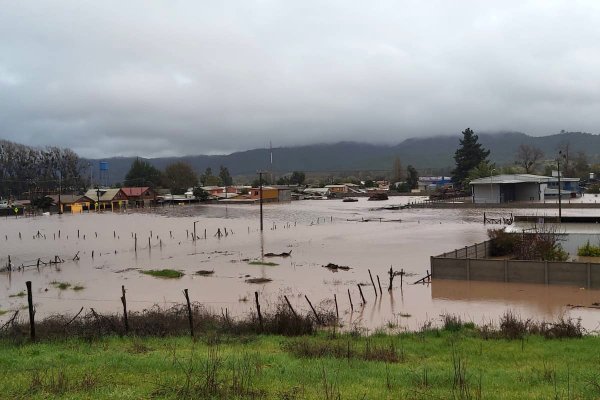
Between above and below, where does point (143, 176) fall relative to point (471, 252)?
above

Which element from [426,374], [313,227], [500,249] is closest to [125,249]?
[313,227]

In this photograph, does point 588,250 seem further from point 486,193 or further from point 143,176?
point 143,176

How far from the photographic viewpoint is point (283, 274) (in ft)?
112

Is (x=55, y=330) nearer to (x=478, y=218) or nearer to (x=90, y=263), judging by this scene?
(x=90, y=263)

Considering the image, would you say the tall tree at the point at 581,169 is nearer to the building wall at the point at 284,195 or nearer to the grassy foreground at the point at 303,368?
the building wall at the point at 284,195

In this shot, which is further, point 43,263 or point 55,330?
point 43,263

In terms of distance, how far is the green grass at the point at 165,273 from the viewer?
3422 cm

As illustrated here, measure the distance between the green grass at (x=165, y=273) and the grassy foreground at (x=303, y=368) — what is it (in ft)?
60.8

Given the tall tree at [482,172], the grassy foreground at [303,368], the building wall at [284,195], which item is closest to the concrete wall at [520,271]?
the grassy foreground at [303,368]

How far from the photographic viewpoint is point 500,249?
36375 millimetres

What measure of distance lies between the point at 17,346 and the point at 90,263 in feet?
92.7

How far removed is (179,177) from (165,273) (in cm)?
14992

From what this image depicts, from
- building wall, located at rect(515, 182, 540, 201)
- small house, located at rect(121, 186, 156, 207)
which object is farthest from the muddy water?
small house, located at rect(121, 186, 156, 207)

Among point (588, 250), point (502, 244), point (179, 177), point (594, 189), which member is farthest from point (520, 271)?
point (179, 177)
